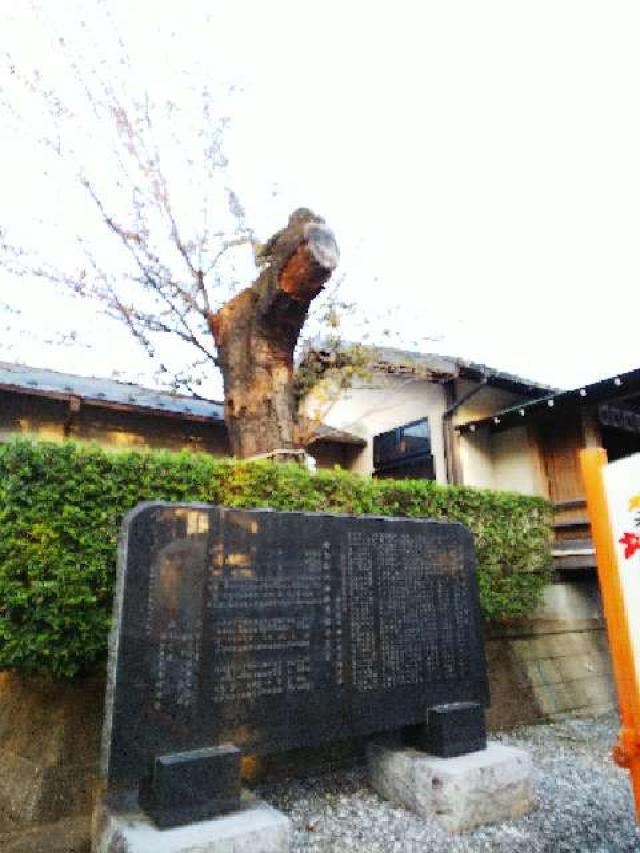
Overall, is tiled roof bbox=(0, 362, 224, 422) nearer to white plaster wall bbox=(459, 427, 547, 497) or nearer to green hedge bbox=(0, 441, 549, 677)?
green hedge bbox=(0, 441, 549, 677)

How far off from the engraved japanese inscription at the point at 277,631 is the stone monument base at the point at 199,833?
0.91ft

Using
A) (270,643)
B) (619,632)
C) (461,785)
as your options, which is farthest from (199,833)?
(619,632)

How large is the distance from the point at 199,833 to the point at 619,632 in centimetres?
243

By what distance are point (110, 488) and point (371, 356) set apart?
5.82 m

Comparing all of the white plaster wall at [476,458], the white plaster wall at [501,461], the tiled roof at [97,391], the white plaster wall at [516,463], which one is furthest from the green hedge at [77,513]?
the white plaster wall at [516,463]

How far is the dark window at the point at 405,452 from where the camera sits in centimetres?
1258

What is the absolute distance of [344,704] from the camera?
3.89 metres

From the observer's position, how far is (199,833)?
2.81 meters

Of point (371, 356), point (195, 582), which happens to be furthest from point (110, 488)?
point (371, 356)

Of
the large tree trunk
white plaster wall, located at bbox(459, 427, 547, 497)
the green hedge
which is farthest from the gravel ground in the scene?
white plaster wall, located at bbox(459, 427, 547, 497)

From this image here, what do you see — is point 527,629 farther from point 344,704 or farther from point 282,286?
point 282,286

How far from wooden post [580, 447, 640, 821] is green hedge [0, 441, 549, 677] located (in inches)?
132

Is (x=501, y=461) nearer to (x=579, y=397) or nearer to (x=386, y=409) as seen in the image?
(x=579, y=397)

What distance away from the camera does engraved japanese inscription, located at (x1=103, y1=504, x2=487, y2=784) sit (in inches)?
124
